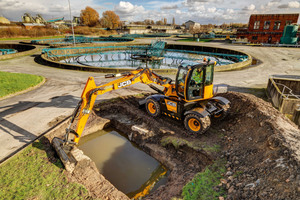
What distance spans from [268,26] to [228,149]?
47.0m

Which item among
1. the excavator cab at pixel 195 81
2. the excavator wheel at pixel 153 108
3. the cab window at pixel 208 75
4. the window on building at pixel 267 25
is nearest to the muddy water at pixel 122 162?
the excavator wheel at pixel 153 108

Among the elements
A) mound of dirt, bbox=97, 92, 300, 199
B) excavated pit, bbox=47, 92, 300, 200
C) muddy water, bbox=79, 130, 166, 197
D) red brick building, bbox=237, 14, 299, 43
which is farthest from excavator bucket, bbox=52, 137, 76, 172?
red brick building, bbox=237, 14, 299, 43

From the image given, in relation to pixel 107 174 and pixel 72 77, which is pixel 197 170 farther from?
pixel 72 77

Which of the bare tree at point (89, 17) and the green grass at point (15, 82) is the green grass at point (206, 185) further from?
the bare tree at point (89, 17)

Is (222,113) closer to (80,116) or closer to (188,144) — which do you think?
(188,144)

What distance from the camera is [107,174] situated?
6.98 metres

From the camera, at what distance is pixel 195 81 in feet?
25.9

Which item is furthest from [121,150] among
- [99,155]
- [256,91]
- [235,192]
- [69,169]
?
[256,91]

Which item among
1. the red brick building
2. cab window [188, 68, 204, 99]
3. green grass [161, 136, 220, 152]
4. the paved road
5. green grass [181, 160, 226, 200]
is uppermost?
the red brick building

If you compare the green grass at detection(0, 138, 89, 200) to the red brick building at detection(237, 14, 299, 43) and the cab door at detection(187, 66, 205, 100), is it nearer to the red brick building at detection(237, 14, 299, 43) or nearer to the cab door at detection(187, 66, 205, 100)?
the cab door at detection(187, 66, 205, 100)

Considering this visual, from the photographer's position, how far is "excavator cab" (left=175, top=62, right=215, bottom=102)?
7.65m

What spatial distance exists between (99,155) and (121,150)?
981 millimetres

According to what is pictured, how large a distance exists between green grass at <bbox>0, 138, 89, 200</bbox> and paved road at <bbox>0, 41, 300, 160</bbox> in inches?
43.6

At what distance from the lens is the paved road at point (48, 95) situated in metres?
8.46
